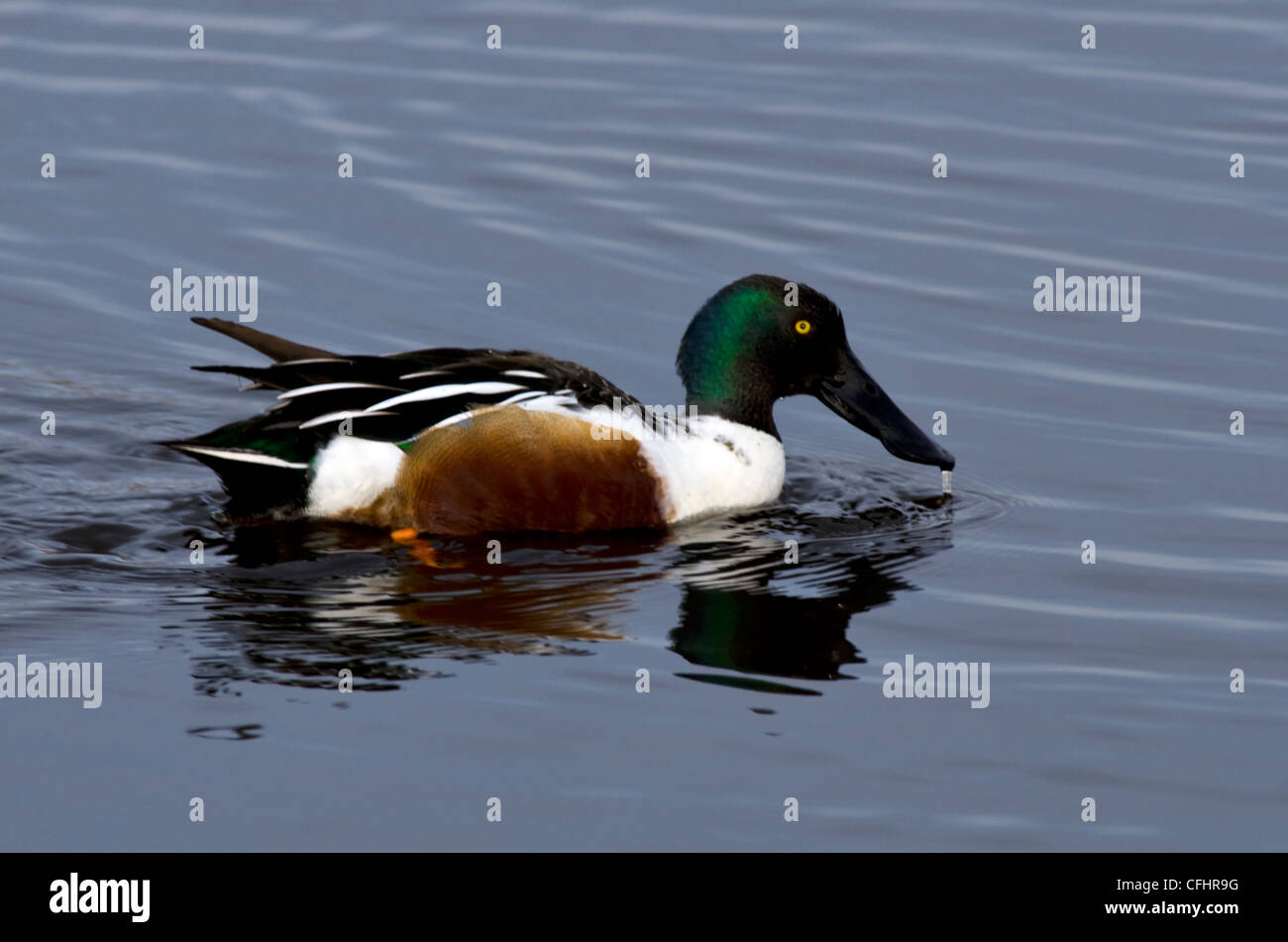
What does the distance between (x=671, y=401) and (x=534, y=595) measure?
247cm

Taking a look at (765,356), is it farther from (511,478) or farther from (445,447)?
(445,447)

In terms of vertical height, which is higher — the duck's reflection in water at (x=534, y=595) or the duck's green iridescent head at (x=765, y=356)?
the duck's green iridescent head at (x=765, y=356)

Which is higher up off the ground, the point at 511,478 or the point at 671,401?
the point at 671,401

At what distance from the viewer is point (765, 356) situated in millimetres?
8914

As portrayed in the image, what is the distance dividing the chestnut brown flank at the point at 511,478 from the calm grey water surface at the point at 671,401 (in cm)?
21

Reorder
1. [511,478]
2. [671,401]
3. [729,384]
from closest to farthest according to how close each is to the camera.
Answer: [511,478]
[729,384]
[671,401]

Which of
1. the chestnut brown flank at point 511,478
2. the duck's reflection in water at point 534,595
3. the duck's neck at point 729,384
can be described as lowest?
the duck's reflection in water at point 534,595

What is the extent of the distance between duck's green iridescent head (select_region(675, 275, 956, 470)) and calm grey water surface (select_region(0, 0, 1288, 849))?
13.4 inches

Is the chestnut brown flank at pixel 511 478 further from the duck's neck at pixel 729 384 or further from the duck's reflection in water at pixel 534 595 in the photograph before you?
the duck's neck at pixel 729 384

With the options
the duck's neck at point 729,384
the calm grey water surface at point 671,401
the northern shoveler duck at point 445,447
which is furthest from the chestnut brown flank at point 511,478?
the duck's neck at point 729,384

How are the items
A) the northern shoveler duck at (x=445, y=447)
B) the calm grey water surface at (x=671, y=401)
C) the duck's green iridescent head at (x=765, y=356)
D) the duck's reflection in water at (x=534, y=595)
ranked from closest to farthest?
the calm grey water surface at (x=671, y=401)
the duck's reflection in water at (x=534, y=595)
the northern shoveler duck at (x=445, y=447)
the duck's green iridescent head at (x=765, y=356)

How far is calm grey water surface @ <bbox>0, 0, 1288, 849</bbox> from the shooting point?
19.5ft

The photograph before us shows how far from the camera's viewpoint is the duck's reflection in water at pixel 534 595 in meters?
6.82

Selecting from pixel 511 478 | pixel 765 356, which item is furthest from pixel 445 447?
pixel 765 356
